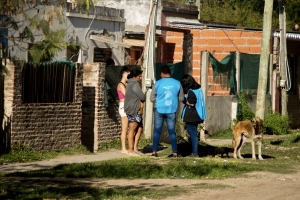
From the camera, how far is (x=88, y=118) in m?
18.0

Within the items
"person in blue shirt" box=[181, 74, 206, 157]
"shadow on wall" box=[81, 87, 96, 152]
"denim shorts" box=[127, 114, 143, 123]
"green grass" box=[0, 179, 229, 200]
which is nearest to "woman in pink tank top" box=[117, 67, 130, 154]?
"denim shorts" box=[127, 114, 143, 123]

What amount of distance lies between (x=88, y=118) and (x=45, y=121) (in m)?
1.83

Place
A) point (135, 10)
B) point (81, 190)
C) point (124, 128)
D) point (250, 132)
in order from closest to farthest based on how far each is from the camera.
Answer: point (81, 190) → point (250, 132) → point (124, 128) → point (135, 10)

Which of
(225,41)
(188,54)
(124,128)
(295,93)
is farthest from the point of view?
(295,93)

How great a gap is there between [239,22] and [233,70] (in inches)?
815

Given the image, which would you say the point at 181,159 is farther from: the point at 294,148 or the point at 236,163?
the point at 294,148

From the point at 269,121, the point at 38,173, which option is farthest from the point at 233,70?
the point at 38,173

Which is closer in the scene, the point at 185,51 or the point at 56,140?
the point at 56,140

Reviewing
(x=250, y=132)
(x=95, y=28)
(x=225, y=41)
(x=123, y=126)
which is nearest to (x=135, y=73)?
(x=123, y=126)

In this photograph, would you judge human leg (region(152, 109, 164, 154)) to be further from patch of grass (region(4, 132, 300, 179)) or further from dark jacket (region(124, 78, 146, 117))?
patch of grass (region(4, 132, 300, 179))

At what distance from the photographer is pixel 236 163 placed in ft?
50.2

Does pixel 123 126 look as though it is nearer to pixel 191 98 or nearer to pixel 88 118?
pixel 88 118

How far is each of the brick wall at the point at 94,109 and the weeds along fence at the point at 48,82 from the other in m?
0.80

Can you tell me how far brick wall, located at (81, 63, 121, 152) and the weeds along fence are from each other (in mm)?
804
